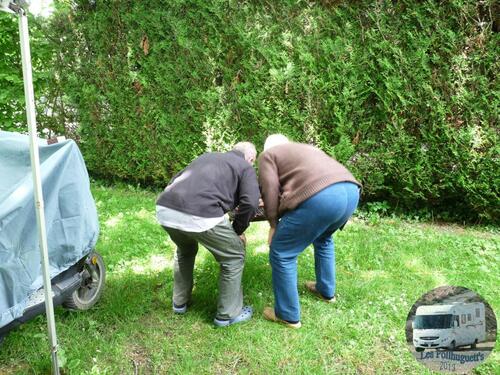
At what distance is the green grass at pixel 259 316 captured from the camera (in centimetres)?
312

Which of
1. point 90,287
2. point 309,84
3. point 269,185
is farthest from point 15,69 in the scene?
point 269,185

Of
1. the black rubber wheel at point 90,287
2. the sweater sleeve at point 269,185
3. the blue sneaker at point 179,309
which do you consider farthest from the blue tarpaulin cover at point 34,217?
the sweater sleeve at point 269,185

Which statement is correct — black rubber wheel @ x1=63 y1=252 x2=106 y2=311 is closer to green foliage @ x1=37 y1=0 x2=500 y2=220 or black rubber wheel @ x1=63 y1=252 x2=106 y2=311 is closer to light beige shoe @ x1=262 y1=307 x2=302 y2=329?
light beige shoe @ x1=262 y1=307 x2=302 y2=329

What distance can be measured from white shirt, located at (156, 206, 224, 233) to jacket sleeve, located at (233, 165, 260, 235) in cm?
18

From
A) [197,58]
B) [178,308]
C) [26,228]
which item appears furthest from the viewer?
[197,58]

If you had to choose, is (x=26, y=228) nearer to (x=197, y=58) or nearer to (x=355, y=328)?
(x=355, y=328)

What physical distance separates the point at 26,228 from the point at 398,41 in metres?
4.53

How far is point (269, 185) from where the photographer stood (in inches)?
129

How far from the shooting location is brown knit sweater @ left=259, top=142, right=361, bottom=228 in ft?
10.4

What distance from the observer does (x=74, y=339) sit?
335 centimetres

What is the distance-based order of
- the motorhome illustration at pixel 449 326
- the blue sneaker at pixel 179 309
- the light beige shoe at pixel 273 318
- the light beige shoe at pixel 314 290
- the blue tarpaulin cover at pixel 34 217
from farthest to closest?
the light beige shoe at pixel 314 290 < the blue sneaker at pixel 179 309 < the light beige shoe at pixel 273 318 < the blue tarpaulin cover at pixel 34 217 < the motorhome illustration at pixel 449 326

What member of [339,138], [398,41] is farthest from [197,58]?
[398,41]
